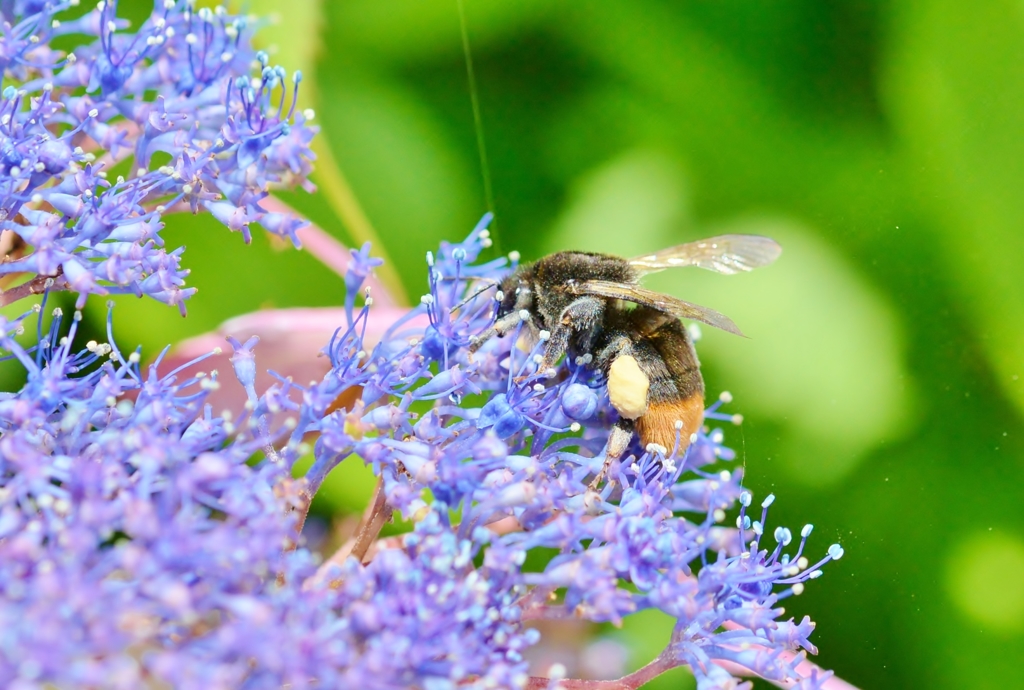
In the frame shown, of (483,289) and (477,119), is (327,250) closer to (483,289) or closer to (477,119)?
(477,119)

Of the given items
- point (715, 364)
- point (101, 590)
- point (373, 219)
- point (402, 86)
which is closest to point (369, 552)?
point (101, 590)

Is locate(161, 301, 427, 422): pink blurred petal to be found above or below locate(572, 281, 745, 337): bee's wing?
below

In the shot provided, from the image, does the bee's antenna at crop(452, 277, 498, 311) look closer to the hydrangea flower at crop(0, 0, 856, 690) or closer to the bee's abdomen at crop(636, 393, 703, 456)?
the hydrangea flower at crop(0, 0, 856, 690)

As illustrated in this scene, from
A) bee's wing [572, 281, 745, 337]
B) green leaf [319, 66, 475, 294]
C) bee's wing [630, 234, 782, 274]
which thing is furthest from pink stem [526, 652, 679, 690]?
green leaf [319, 66, 475, 294]

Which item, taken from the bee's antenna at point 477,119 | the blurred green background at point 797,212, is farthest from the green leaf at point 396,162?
the bee's antenna at point 477,119

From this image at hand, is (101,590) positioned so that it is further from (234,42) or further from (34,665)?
(234,42)

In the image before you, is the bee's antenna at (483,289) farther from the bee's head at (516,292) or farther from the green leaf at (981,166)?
the green leaf at (981,166)
